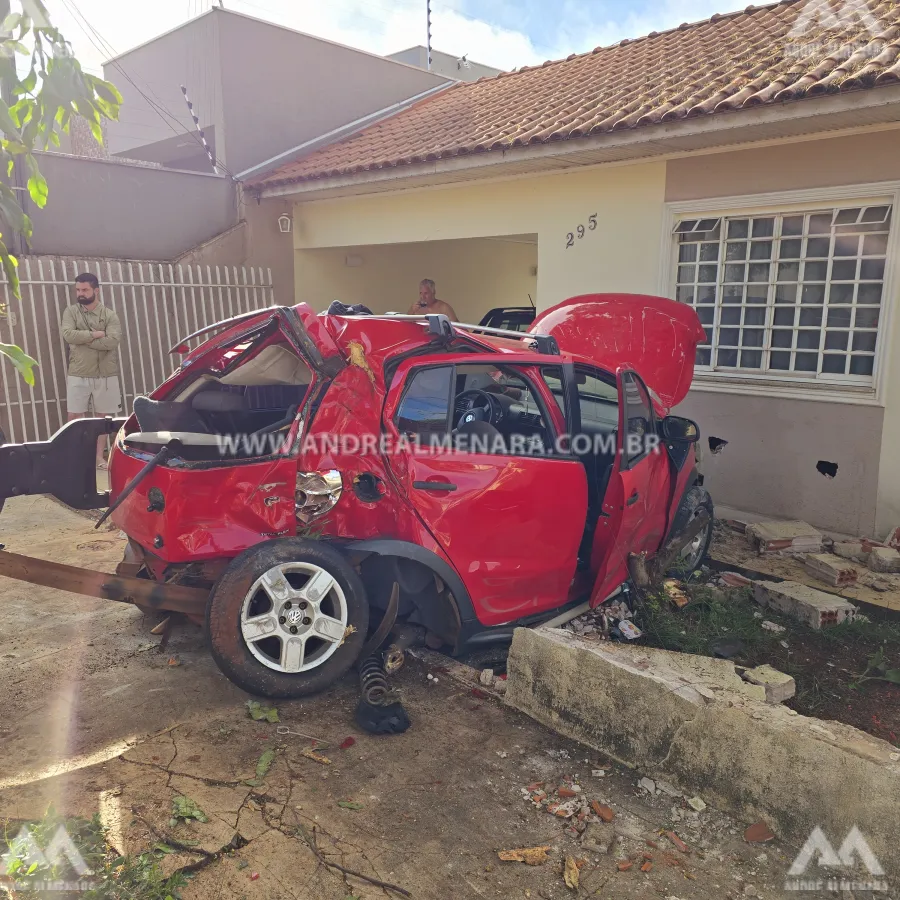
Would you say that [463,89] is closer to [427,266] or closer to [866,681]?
[427,266]

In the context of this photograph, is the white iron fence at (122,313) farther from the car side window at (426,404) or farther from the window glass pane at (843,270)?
the window glass pane at (843,270)

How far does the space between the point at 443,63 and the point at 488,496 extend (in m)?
16.1

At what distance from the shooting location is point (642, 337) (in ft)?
18.3

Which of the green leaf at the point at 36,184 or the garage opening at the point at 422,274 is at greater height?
the garage opening at the point at 422,274

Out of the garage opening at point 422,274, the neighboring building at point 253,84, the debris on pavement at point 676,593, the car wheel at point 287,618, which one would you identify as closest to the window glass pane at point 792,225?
the debris on pavement at point 676,593

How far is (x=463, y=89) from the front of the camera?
12.4 metres

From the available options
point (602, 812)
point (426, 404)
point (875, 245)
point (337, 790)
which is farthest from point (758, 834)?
point (875, 245)

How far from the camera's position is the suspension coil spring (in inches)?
135

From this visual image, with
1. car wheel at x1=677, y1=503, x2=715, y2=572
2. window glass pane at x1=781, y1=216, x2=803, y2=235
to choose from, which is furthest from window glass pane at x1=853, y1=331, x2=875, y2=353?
car wheel at x1=677, y1=503, x2=715, y2=572

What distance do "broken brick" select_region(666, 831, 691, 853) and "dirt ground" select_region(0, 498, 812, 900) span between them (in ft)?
0.04

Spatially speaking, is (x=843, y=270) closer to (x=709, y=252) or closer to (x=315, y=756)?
(x=709, y=252)

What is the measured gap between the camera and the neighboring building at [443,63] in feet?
54.4

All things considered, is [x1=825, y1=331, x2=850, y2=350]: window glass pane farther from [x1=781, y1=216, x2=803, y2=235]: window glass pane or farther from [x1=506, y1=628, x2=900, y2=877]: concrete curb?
[x1=506, y1=628, x2=900, y2=877]: concrete curb

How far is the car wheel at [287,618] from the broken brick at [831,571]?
3.78 m
